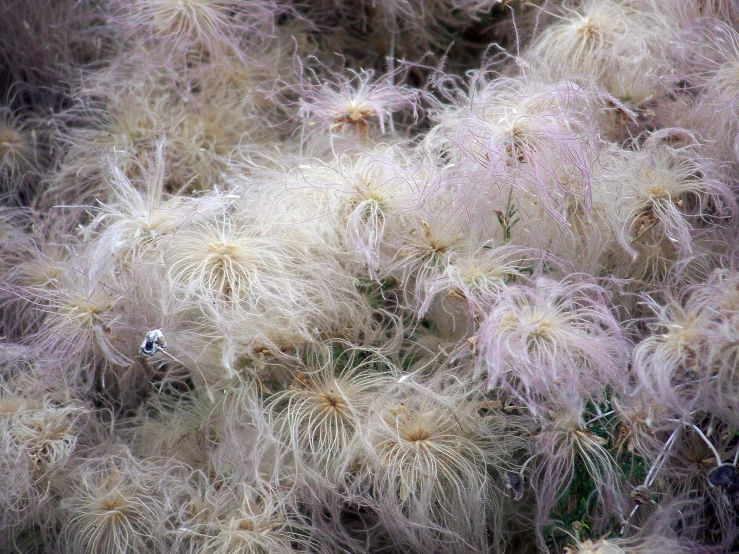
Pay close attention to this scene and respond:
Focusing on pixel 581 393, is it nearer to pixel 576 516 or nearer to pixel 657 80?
pixel 576 516

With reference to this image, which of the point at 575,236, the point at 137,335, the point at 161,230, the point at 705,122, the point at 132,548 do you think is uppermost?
the point at 705,122

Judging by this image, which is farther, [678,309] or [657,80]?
[657,80]

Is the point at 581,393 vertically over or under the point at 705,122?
under

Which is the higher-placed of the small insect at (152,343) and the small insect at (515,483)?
the small insect at (152,343)

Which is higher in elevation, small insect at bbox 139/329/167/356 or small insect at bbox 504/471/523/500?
small insect at bbox 139/329/167/356

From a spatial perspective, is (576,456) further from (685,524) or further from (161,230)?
(161,230)

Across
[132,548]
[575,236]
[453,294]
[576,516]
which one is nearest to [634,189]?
[575,236]

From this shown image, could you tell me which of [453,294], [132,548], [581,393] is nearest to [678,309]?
[581,393]

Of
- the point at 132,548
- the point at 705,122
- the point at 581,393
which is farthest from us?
the point at 705,122

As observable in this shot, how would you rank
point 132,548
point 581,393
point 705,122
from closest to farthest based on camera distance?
point 581,393
point 132,548
point 705,122
